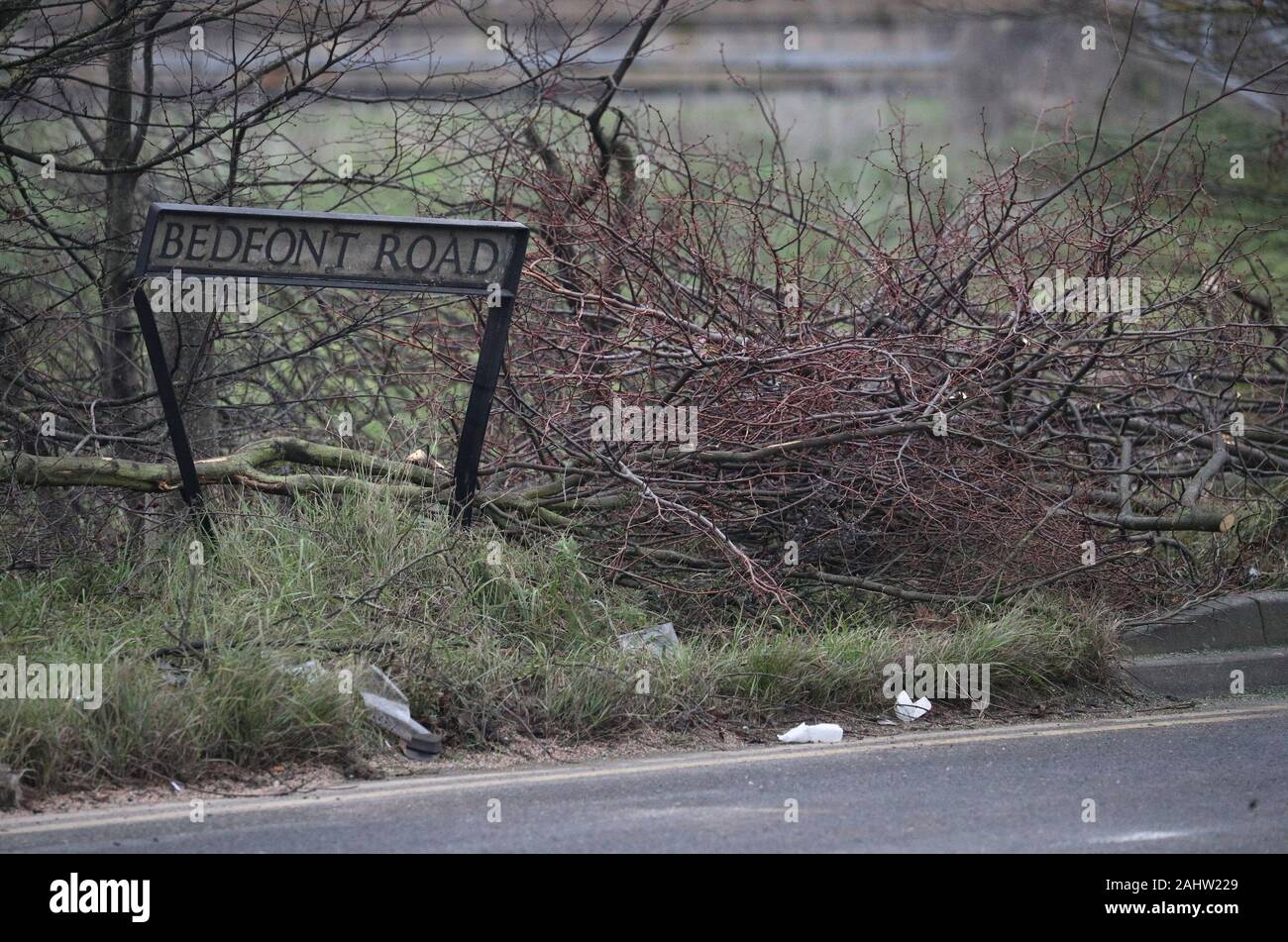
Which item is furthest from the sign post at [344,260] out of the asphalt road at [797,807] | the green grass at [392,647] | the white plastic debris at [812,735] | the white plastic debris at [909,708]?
the white plastic debris at [909,708]

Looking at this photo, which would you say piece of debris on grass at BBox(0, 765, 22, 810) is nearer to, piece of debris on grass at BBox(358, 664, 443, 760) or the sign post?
piece of debris on grass at BBox(358, 664, 443, 760)

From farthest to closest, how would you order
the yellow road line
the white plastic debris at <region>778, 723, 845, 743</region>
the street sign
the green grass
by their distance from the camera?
the street sign, the white plastic debris at <region>778, 723, 845, 743</region>, the green grass, the yellow road line

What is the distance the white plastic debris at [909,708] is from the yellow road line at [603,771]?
250 millimetres

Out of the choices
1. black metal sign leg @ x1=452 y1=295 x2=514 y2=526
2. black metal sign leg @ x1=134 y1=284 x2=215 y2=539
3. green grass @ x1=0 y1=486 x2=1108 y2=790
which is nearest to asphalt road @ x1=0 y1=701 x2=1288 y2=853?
green grass @ x1=0 y1=486 x2=1108 y2=790

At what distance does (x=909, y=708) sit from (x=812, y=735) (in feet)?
2.23

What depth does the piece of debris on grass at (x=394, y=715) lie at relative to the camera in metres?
6.02

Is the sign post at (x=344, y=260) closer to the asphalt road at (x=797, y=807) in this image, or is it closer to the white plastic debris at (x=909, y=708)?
the asphalt road at (x=797, y=807)

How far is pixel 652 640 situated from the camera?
23.7 ft

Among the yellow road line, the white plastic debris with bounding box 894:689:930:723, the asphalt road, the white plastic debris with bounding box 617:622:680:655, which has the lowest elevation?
the asphalt road

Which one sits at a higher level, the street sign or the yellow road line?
the street sign

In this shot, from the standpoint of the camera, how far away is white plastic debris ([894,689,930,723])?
23.0 ft

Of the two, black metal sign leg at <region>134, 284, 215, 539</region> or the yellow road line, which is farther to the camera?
black metal sign leg at <region>134, 284, 215, 539</region>

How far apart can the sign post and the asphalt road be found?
7.98 feet
